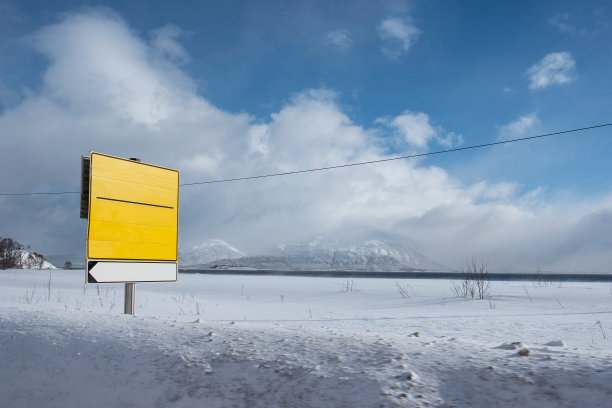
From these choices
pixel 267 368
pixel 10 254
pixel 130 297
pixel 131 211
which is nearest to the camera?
pixel 267 368

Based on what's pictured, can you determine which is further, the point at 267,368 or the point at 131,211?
the point at 131,211

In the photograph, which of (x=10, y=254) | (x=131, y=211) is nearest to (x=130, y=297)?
(x=131, y=211)

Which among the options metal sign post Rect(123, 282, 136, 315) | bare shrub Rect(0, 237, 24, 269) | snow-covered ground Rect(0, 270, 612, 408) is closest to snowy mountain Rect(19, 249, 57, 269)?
bare shrub Rect(0, 237, 24, 269)

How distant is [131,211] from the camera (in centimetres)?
628

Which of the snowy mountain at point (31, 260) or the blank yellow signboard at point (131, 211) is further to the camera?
the snowy mountain at point (31, 260)

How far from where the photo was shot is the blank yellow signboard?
19.3 feet

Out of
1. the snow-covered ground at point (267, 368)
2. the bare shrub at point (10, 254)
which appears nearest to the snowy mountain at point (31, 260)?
the bare shrub at point (10, 254)

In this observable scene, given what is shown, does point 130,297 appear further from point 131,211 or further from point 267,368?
point 267,368

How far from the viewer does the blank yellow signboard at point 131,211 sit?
→ 5895 millimetres

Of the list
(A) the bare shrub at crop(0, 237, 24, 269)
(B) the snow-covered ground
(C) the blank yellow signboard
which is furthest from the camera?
(A) the bare shrub at crop(0, 237, 24, 269)

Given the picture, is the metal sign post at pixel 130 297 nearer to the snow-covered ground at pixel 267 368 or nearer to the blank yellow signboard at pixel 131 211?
the blank yellow signboard at pixel 131 211

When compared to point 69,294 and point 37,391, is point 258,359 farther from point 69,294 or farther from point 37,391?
point 69,294

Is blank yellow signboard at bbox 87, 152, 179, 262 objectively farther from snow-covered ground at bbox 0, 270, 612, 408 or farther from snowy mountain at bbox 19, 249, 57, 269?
snowy mountain at bbox 19, 249, 57, 269

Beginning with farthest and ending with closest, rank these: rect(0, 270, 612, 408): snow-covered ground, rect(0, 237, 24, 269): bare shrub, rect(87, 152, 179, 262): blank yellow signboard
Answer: rect(0, 237, 24, 269): bare shrub, rect(87, 152, 179, 262): blank yellow signboard, rect(0, 270, 612, 408): snow-covered ground
